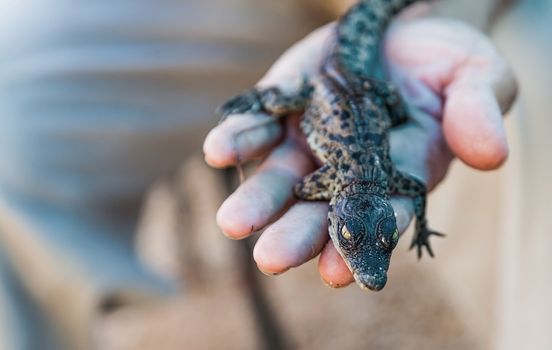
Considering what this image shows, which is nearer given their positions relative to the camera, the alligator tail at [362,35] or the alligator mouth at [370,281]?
the alligator mouth at [370,281]

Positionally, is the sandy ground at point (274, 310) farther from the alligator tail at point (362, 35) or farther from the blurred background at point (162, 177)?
the alligator tail at point (362, 35)

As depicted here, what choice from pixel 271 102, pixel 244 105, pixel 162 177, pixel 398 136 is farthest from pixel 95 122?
pixel 398 136

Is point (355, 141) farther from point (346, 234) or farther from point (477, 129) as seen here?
point (346, 234)

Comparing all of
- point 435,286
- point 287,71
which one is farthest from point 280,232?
point 435,286

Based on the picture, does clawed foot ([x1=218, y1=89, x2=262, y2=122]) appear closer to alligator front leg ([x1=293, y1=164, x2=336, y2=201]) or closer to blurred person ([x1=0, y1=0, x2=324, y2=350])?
alligator front leg ([x1=293, y1=164, x2=336, y2=201])

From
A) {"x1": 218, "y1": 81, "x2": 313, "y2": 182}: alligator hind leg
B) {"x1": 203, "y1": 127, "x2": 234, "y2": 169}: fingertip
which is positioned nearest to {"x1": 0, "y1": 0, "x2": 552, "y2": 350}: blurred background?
{"x1": 218, "y1": 81, "x2": 313, "y2": 182}: alligator hind leg

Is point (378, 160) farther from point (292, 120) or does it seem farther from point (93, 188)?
point (93, 188)

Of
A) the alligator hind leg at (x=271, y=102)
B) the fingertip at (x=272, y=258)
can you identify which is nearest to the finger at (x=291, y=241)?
the fingertip at (x=272, y=258)

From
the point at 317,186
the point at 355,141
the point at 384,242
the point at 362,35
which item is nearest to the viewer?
the point at 384,242
